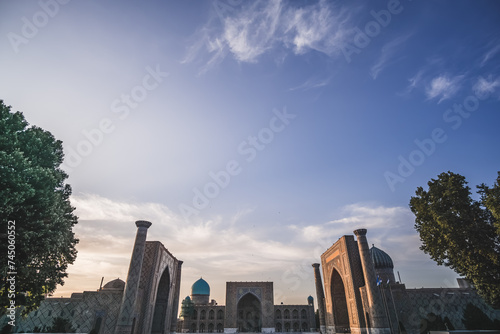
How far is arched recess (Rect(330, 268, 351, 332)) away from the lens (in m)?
32.3

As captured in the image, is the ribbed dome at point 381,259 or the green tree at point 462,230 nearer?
the green tree at point 462,230

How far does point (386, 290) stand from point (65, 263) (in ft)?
91.2

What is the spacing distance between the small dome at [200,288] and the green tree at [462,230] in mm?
47166

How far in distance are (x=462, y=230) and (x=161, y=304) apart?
28.7 meters

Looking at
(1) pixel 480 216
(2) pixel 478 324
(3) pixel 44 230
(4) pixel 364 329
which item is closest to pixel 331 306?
(4) pixel 364 329

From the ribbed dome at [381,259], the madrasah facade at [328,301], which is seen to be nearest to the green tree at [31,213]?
the madrasah facade at [328,301]

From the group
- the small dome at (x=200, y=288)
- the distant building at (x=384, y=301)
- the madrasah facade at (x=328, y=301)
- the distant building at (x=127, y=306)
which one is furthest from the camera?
the small dome at (x=200, y=288)

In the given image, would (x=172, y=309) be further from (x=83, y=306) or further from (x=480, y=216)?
(x=480, y=216)

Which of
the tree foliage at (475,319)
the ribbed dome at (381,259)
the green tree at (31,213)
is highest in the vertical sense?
the ribbed dome at (381,259)

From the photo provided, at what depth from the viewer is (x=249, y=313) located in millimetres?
48625

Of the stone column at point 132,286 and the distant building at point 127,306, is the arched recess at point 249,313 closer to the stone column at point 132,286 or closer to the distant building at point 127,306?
the distant building at point 127,306

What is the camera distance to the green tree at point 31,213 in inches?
383

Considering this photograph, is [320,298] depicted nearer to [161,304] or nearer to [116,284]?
[161,304]

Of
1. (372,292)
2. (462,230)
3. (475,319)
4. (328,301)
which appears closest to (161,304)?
(328,301)
